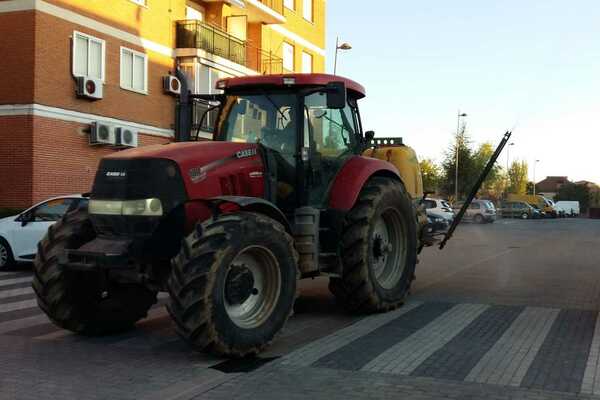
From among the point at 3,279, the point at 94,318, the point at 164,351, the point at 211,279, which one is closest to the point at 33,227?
the point at 3,279

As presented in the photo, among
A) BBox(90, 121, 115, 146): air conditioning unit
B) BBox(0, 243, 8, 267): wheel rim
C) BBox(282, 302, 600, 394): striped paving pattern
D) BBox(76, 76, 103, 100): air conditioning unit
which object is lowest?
BBox(282, 302, 600, 394): striped paving pattern

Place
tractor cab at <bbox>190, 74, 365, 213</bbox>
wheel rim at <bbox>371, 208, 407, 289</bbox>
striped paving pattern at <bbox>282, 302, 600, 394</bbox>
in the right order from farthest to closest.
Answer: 1. wheel rim at <bbox>371, 208, 407, 289</bbox>
2. tractor cab at <bbox>190, 74, 365, 213</bbox>
3. striped paving pattern at <bbox>282, 302, 600, 394</bbox>

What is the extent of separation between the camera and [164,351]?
21.0 feet

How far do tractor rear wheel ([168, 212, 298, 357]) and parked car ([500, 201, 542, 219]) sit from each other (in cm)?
5693

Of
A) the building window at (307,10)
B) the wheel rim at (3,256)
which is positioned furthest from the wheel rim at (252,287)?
the building window at (307,10)

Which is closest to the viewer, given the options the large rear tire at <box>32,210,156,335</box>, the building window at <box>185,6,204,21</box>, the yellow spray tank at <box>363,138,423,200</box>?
the large rear tire at <box>32,210,156,335</box>

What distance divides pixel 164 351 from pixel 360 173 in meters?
3.05

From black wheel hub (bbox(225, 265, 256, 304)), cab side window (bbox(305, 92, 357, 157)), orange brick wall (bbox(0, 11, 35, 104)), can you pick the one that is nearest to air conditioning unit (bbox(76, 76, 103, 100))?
orange brick wall (bbox(0, 11, 35, 104))

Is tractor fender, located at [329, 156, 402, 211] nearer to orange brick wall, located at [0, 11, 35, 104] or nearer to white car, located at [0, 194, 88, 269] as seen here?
white car, located at [0, 194, 88, 269]

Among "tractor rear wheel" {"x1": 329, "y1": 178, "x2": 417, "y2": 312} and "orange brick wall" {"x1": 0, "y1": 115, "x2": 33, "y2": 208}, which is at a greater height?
"orange brick wall" {"x1": 0, "y1": 115, "x2": 33, "y2": 208}

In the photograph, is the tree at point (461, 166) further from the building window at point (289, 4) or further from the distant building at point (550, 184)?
the distant building at point (550, 184)

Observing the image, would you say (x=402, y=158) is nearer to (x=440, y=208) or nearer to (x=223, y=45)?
(x=223, y=45)

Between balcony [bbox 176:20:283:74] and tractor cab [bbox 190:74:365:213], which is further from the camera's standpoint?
balcony [bbox 176:20:283:74]

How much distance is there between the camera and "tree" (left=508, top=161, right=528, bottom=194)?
10864 centimetres
